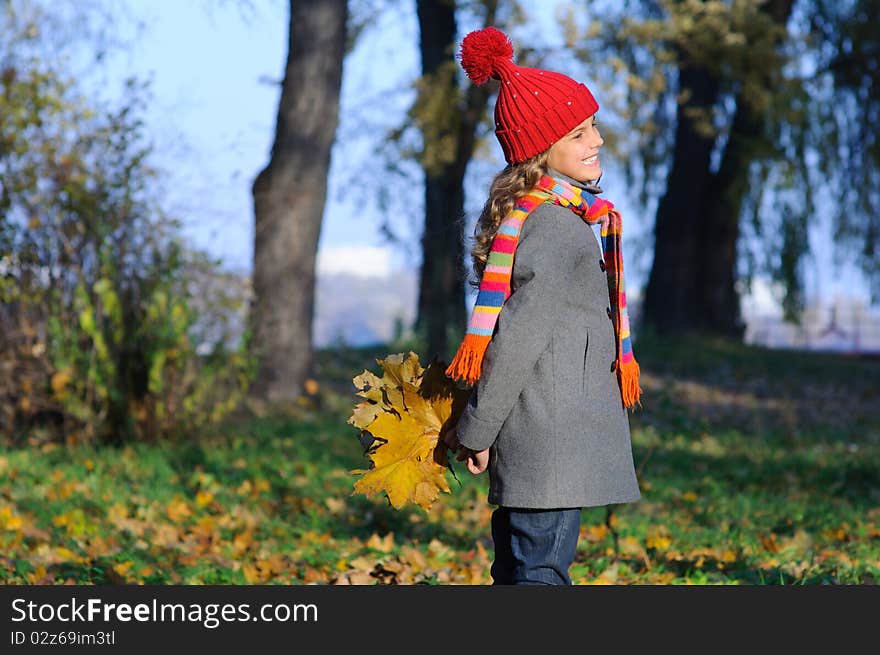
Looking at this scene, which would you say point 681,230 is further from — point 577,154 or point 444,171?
point 577,154

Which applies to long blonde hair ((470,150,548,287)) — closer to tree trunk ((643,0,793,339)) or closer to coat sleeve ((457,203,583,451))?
coat sleeve ((457,203,583,451))

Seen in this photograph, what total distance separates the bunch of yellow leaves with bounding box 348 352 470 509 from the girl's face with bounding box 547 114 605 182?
2.38ft

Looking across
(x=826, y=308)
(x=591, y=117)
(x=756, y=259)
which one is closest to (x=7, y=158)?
(x=591, y=117)

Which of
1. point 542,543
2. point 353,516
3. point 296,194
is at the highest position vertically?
point 296,194

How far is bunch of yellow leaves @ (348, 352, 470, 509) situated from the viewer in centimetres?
343

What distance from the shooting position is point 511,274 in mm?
3322

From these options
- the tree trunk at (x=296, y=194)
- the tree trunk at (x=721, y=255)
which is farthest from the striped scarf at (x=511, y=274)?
the tree trunk at (x=721, y=255)

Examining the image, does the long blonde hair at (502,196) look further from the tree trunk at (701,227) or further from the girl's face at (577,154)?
the tree trunk at (701,227)

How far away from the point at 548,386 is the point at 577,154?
29.2 inches

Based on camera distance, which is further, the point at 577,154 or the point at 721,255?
the point at 721,255

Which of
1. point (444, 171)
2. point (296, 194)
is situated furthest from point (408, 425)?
point (444, 171)

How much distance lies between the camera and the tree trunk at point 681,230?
17.6 metres

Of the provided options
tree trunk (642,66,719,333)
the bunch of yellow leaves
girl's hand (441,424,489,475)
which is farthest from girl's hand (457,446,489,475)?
tree trunk (642,66,719,333)

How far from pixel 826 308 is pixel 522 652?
73.9ft
